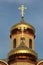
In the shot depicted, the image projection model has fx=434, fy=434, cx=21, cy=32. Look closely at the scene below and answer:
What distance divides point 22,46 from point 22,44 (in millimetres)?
467

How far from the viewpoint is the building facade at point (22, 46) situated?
123 ft

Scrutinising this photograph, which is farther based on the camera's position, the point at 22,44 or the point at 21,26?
the point at 21,26

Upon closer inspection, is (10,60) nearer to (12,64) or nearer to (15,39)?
(12,64)

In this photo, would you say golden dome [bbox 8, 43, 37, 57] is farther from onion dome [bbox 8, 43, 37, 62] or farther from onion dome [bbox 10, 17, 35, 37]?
onion dome [bbox 10, 17, 35, 37]

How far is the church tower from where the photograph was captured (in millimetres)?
37375

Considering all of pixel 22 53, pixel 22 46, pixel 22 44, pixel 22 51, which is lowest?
pixel 22 53

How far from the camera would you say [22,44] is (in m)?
38.2

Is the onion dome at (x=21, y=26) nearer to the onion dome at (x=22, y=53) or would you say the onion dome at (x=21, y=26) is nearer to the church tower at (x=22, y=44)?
the church tower at (x=22, y=44)

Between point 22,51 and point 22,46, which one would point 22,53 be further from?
point 22,46

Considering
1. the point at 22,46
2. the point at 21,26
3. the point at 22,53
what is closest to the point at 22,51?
the point at 22,53

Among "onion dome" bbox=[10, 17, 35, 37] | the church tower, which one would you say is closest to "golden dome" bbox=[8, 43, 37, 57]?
the church tower

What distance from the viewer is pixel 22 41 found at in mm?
39031

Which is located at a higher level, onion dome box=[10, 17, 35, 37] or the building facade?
onion dome box=[10, 17, 35, 37]

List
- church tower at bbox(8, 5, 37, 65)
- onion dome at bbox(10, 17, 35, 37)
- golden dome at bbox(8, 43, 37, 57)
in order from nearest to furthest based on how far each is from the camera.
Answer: golden dome at bbox(8, 43, 37, 57) → church tower at bbox(8, 5, 37, 65) → onion dome at bbox(10, 17, 35, 37)
